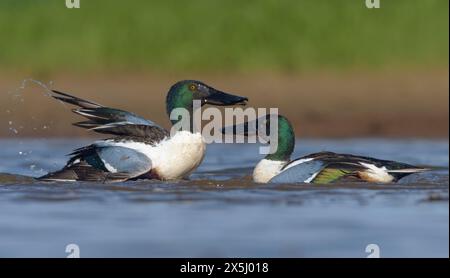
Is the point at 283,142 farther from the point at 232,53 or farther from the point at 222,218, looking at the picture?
the point at 232,53

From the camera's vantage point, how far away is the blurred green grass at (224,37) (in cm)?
1630

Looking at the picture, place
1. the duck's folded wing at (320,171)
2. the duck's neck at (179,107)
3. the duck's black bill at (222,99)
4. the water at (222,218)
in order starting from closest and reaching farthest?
the water at (222,218), the duck's folded wing at (320,171), the duck's neck at (179,107), the duck's black bill at (222,99)

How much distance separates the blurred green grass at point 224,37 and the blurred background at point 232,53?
0.01 metres

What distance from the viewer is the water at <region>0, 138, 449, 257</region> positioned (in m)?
7.47

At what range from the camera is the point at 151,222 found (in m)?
8.35

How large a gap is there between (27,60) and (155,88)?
1.49 meters

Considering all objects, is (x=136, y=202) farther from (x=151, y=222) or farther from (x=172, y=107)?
(x=172, y=107)

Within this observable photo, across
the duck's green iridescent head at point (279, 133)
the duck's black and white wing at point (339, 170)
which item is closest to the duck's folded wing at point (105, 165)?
the duck's green iridescent head at point (279, 133)

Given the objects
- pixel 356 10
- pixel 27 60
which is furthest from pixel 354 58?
pixel 27 60

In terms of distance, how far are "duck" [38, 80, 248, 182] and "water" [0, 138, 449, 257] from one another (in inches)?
4.7

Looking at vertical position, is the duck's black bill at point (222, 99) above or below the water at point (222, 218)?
above

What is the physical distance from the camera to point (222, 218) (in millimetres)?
8523

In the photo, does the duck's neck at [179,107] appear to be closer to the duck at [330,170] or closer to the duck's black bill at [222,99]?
the duck's black bill at [222,99]

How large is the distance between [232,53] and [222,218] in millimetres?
7966
